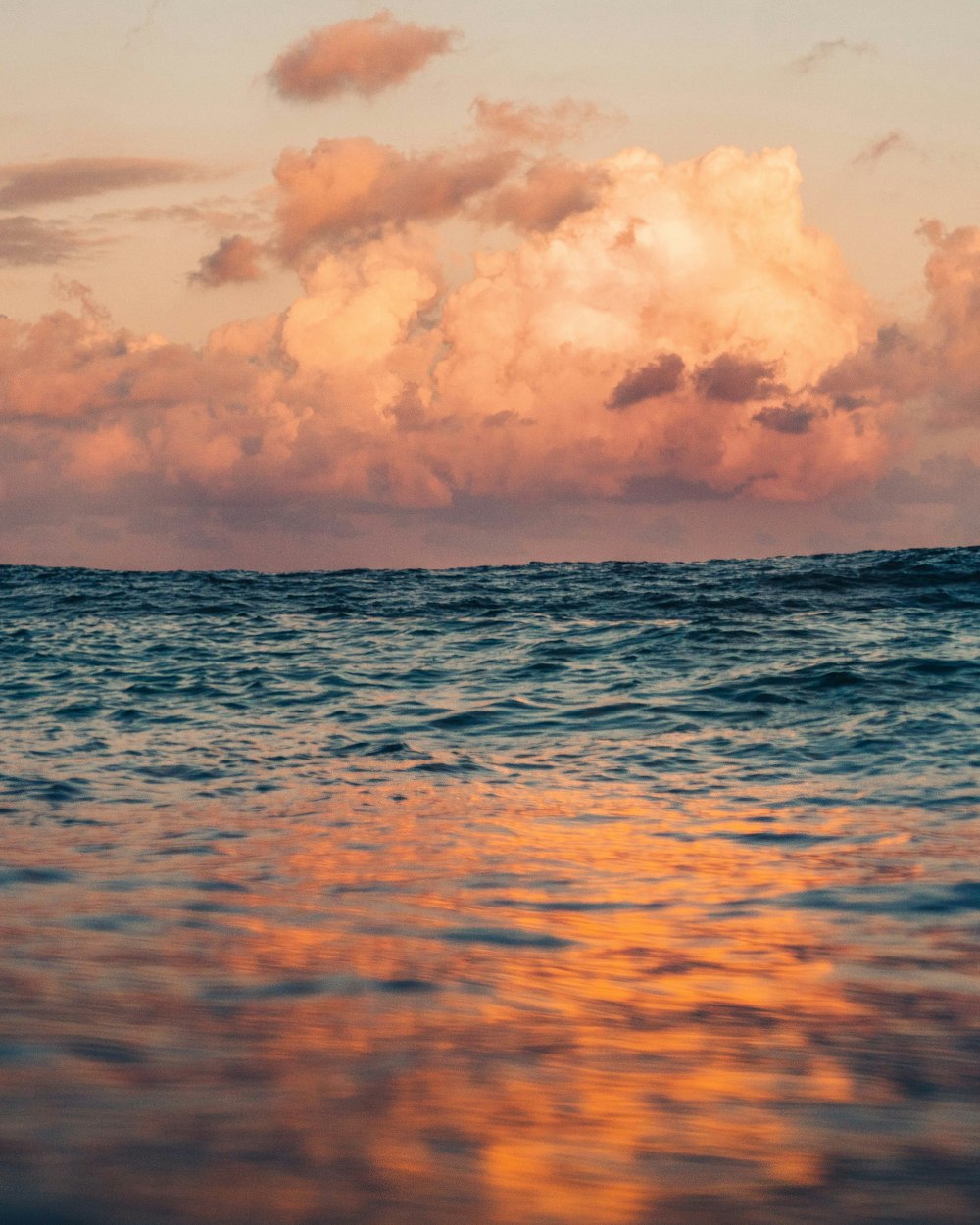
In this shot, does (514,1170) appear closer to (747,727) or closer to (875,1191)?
(875,1191)

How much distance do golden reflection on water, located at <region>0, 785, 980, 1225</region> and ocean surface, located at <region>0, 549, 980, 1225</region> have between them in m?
0.01

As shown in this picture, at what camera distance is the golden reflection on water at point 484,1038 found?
113 inches

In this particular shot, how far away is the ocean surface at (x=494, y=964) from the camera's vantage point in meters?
2.93

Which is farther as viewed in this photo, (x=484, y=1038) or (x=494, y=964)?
(x=494, y=964)

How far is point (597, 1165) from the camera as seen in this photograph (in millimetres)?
3004

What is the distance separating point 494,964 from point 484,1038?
2.71 feet

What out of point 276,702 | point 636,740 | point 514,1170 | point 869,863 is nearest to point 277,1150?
point 514,1170

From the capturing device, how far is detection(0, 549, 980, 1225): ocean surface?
115 inches

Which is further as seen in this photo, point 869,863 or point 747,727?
point 747,727

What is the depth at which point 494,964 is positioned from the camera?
468 centimetres

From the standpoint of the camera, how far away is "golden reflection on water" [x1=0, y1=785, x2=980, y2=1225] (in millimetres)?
2873

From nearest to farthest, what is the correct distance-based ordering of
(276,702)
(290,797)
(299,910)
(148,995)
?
1. (148,995)
2. (299,910)
3. (290,797)
4. (276,702)

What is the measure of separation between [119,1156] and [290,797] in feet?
18.3

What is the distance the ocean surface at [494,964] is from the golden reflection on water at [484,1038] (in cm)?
1
